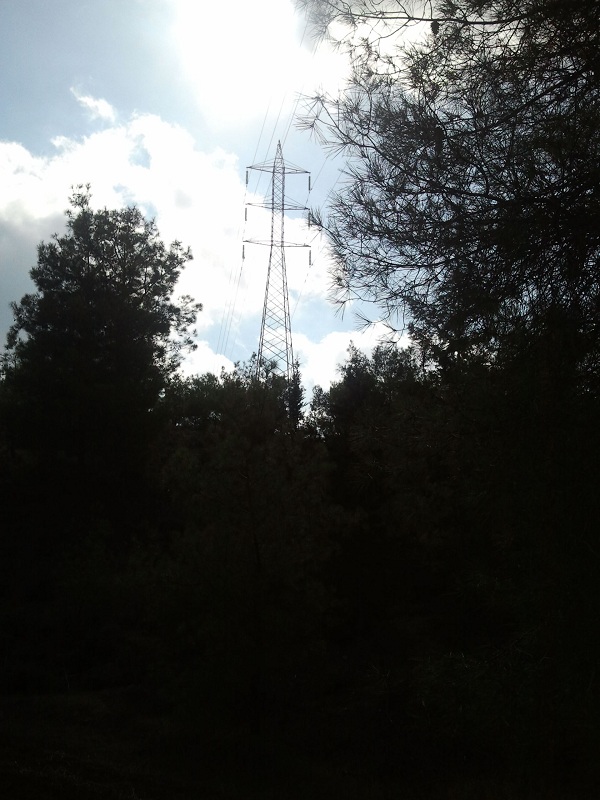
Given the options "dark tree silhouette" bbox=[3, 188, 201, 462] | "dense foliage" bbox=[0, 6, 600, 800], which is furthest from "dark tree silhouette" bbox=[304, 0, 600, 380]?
"dark tree silhouette" bbox=[3, 188, 201, 462]

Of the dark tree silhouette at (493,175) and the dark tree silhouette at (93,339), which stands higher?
the dark tree silhouette at (93,339)

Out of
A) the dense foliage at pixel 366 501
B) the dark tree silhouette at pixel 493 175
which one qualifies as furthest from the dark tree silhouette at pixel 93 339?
the dark tree silhouette at pixel 493 175

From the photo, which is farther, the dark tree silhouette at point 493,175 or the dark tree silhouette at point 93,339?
the dark tree silhouette at point 93,339

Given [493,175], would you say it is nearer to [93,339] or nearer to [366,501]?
[366,501]

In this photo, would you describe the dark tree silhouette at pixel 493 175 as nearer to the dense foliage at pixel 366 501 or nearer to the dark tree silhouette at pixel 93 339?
the dense foliage at pixel 366 501

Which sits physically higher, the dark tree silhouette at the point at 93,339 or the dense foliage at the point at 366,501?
the dark tree silhouette at the point at 93,339

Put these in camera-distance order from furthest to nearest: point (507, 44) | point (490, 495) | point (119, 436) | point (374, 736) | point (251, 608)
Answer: point (119, 436) < point (374, 736) < point (251, 608) < point (490, 495) < point (507, 44)

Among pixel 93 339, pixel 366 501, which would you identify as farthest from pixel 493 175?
pixel 93 339

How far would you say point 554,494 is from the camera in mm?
5090

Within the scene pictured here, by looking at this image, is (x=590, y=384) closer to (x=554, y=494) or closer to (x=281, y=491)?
(x=554, y=494)

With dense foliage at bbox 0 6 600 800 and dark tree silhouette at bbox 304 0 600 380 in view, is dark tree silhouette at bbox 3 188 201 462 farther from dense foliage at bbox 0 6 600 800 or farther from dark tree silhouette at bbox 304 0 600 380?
dark tree silhouette at bbox 304 0 600 380

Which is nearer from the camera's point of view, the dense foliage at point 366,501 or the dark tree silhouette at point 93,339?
the dense foliage at point 366,501

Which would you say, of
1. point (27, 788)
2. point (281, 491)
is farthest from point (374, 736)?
point (27, 788)

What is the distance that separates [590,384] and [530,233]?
1106mm
